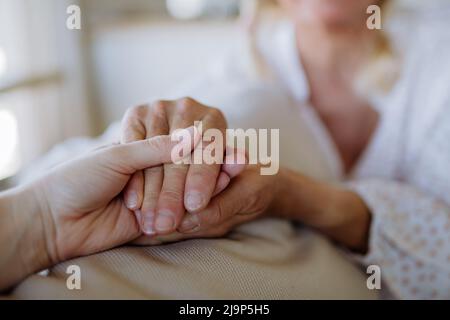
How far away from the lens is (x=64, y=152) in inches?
34.2

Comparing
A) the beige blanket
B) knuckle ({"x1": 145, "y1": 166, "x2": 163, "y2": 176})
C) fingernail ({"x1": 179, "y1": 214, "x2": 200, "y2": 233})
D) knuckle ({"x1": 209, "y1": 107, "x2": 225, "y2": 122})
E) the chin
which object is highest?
the chin

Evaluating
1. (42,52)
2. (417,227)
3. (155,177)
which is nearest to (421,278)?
(417,227)

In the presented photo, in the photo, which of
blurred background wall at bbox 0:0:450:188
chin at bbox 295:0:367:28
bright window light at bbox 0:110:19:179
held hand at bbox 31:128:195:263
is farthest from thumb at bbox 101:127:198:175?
blurred background wall at bbox 0:0:450:188

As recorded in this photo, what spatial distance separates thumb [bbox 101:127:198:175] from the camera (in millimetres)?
481

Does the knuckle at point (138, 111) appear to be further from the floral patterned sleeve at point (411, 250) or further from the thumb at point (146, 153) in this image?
the floral patterned sleeve at point (411, 250)

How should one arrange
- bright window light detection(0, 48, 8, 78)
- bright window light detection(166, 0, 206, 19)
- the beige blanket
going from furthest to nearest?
bright window light detection(166, 0, 206, 19)
bright window light detection(0, 48, 8, 78)
the beige blanket

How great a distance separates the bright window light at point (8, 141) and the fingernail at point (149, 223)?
3.18ft

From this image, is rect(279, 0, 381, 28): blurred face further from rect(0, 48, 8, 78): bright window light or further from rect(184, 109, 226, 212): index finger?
rect(0, 48, 8, 78): bright window light

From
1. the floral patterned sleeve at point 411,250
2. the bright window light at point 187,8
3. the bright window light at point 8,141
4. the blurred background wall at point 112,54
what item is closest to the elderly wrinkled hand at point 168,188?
the floral patterned sleeve at point 411,250

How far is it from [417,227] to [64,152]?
2.05ft

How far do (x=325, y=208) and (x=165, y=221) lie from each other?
0.31 m

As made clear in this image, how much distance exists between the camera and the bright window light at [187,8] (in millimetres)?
2102

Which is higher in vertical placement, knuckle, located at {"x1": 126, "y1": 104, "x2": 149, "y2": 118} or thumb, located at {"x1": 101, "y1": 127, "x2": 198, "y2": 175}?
knuckle, located at {"x1": 126, "y1": 104, "x2": 149, "y2": 118}

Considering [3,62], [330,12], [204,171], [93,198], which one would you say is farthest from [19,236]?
[3,62]
